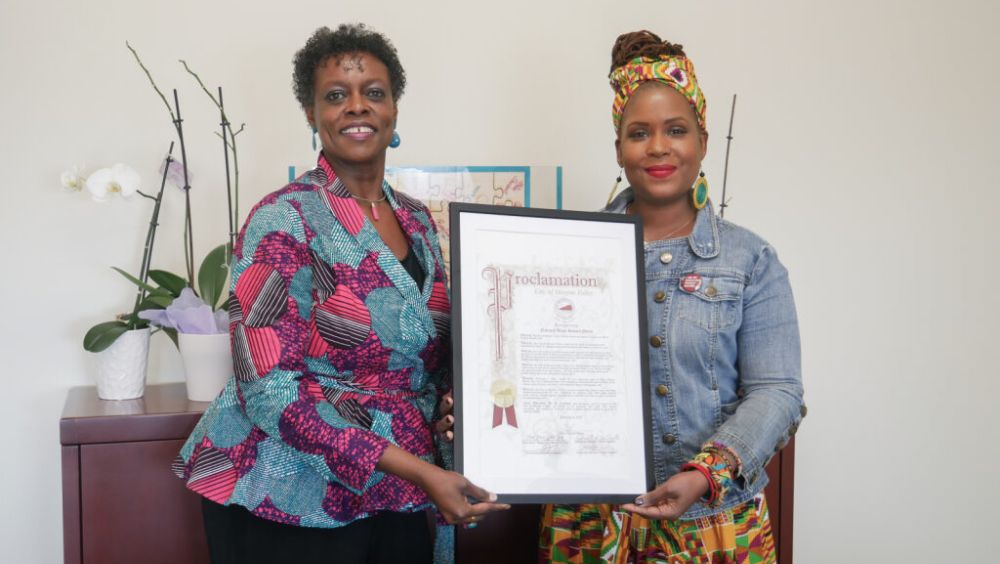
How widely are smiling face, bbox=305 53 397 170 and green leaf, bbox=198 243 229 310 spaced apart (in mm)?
546

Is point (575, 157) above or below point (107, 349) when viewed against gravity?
above

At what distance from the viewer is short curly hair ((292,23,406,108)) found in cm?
153

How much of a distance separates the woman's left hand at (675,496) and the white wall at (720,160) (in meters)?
1.21

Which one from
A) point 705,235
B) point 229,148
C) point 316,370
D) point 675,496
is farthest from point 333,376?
point 229,148

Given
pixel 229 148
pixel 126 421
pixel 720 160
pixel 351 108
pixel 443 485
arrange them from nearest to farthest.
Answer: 1. pixel 443 485
2. pixel 351 108
3. pixel 126 421
4. pixel 229 148
5. pixel 720 160

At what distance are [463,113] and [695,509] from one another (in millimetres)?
1327

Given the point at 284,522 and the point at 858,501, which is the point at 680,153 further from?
the point at 858,501

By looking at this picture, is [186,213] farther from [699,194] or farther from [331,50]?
[699,194]

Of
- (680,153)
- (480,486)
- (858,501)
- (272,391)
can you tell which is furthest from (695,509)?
(858,501)

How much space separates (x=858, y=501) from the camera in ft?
8.73

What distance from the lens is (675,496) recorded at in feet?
4.31

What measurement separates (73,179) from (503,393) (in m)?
1.22

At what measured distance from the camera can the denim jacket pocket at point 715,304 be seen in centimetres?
145

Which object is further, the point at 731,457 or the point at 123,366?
the point at 123,366
